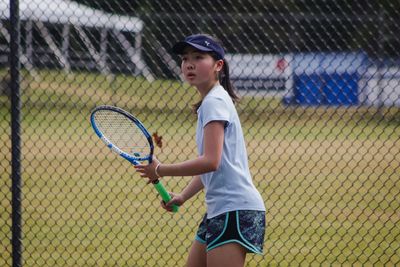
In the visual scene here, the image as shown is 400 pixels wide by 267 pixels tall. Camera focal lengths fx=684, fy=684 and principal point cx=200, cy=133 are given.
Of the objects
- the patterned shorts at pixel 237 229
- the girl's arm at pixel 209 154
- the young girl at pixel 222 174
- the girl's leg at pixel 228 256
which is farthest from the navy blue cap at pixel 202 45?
the girl's leg at pixel 228 256

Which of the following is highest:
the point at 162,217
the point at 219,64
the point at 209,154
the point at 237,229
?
the point at 219,64

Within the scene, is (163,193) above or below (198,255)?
above

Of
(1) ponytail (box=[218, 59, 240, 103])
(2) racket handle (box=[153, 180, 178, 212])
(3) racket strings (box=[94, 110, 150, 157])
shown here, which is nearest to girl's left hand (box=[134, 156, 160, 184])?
(2) racket handle (box=[153, 180, 178, 212])

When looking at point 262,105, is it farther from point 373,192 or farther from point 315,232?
point 315,232

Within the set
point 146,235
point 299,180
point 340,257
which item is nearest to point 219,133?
point 340,257

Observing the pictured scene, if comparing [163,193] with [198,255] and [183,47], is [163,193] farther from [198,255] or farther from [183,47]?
[183,47]

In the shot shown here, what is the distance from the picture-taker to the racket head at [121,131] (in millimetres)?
3396

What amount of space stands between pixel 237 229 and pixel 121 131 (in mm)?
→ 921

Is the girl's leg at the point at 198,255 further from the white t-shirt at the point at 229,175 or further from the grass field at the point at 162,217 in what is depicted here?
the grass field at the point at 162,217

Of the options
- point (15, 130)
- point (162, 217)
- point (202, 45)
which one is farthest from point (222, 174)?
point (162, 217)

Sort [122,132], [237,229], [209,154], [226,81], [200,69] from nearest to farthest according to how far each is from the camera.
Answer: [209,154], [237,229], [200,69], [226,81], [122,132]

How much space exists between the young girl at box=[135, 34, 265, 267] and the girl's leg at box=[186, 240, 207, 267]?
0.16 meters

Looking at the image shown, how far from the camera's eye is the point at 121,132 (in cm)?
356

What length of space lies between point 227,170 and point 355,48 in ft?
40.2
